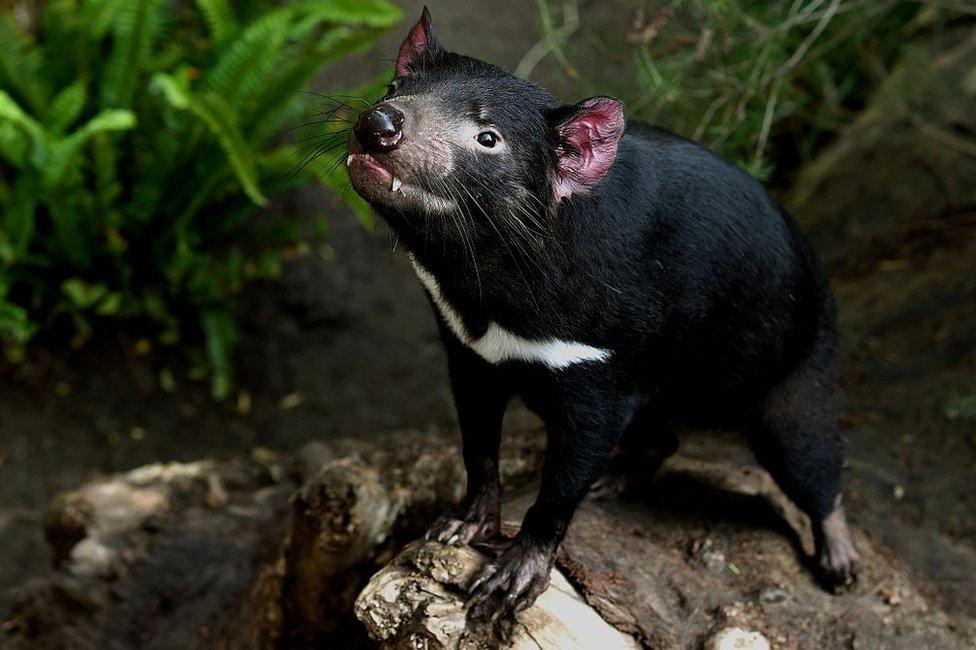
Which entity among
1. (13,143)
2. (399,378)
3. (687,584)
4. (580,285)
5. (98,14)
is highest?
(580,285)

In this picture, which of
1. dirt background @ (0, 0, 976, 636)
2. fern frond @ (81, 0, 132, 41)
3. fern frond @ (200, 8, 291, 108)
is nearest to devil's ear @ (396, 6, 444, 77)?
dirt background @ (0, 0, 976, 636)

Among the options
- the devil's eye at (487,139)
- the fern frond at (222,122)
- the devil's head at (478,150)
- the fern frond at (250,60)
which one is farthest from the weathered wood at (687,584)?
the fern frond at (250,60)

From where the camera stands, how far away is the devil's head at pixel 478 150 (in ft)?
6.57

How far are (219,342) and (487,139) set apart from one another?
3568 millimetres

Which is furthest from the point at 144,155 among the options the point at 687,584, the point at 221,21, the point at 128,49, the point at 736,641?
the point at 736,641

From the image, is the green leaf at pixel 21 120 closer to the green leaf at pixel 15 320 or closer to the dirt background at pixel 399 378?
the green leaf at pixel 15 320

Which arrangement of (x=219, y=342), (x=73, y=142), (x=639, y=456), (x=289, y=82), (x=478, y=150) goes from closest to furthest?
(x=478, y=150)
(x=639, y=456)
(x=73, y=142)
(x=289, y=82)
(x=219, y=342)

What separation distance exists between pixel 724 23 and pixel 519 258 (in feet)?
6.21

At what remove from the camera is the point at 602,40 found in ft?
14.9

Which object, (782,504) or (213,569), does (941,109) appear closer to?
(782,504)

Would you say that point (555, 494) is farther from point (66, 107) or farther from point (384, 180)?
point (66, 107)

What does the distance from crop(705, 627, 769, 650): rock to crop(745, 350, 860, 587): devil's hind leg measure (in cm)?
43

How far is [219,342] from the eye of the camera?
533 centimetres

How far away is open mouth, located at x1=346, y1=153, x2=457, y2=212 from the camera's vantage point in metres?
2.00
